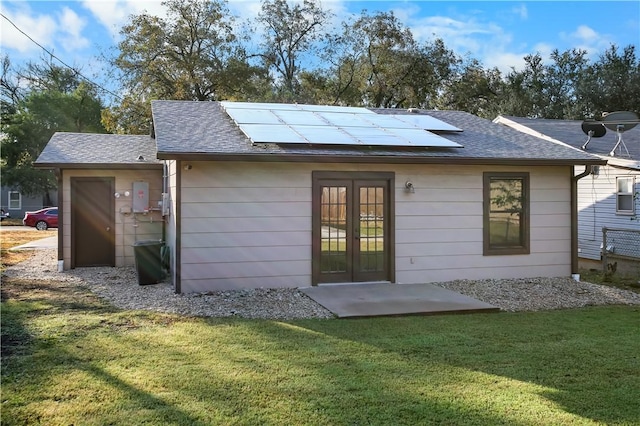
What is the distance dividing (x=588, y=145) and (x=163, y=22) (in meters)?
19.7

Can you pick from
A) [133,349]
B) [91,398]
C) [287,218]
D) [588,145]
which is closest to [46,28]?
[287,218]

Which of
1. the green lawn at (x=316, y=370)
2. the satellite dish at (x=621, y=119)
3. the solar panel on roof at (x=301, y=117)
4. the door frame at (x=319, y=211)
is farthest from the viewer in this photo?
the satellite dish at (x=621, y=119)

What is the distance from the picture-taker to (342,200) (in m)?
9.00

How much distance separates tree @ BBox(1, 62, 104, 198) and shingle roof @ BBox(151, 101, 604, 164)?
23.0 meters

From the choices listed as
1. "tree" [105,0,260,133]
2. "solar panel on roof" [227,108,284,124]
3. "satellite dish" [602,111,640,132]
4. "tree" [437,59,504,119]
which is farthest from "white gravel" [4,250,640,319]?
"tree" [437,59,504,119]

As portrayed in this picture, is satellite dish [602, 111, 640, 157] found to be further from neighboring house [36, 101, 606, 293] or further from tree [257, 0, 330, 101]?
tree [257, 0, 330, 101]

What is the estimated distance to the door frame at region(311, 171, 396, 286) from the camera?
8805 millimetres

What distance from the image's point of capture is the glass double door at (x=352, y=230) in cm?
889

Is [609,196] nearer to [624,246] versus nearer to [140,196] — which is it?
[624,246]

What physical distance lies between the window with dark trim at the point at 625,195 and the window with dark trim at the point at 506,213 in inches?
195

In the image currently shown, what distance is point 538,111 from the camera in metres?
29.2

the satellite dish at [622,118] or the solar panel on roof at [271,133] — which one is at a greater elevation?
the satellite dish at [622,118]

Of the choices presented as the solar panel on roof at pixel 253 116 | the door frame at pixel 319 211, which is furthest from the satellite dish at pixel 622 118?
the solar panel on roof at pixel 253 116

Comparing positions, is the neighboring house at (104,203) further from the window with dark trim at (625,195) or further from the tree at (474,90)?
the tree at (474,90)
